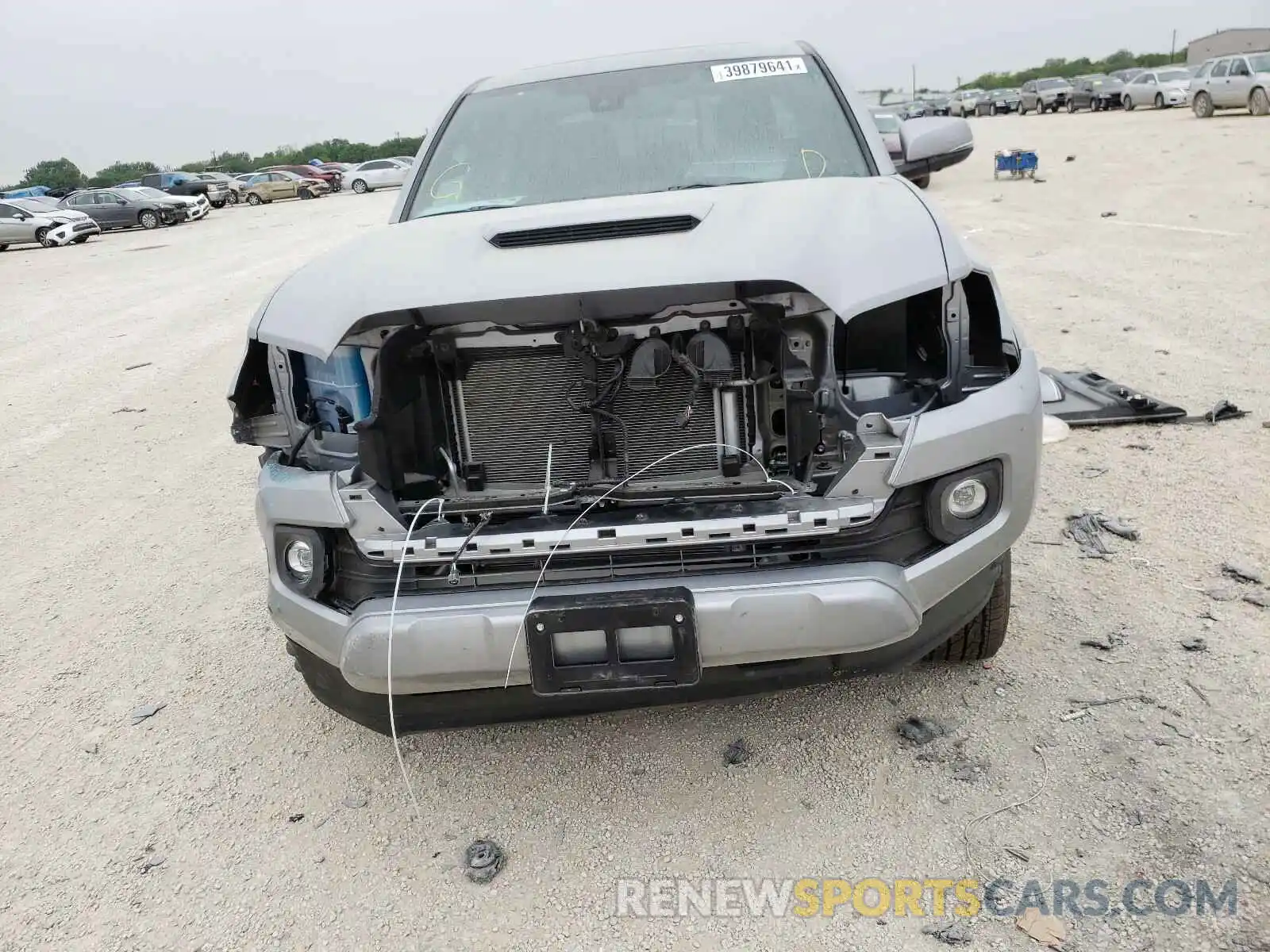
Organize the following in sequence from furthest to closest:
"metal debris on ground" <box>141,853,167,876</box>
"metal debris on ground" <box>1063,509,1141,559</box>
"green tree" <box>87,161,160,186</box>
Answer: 1. "green tree" <box>87,161,160,186</box>
2. "metal debris on ground" <box>1063,509,1141,559</box>
3. "metal debris on ground" <box>141,853,167,876</box>

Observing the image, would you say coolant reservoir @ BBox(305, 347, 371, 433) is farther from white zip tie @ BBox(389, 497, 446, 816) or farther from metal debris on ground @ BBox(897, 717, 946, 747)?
metal debris on ground @ BBox(897, 717, 946, 747)

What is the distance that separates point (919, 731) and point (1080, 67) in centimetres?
8629

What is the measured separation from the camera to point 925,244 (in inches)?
95.3

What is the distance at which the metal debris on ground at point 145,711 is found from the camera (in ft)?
10.6

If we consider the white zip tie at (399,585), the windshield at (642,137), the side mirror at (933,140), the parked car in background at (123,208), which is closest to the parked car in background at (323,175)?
the parked car in background at (123,208)

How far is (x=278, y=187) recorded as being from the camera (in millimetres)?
37438

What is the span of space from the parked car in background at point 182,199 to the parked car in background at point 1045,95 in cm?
3082

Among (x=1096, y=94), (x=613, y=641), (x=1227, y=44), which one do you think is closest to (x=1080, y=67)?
(x=1227, y=44)

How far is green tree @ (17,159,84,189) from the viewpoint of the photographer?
5944 cm

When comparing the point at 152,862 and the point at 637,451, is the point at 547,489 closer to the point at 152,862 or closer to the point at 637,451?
the point at 637,451

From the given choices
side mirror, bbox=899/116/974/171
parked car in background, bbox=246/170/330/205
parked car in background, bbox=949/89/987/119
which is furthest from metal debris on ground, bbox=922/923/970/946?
parked car in background, bbox=949/89/987/119

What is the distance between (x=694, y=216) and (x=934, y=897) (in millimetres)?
1770

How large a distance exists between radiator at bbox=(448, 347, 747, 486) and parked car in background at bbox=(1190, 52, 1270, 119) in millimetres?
23984

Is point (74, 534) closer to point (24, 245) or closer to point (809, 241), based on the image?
point (809, 241)
